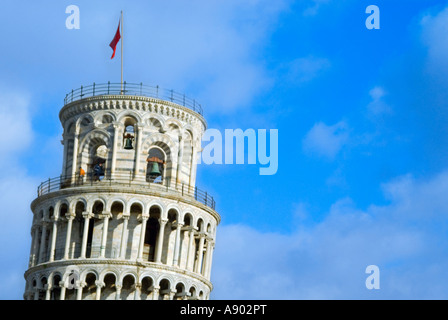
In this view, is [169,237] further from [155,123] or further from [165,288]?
[155,123]

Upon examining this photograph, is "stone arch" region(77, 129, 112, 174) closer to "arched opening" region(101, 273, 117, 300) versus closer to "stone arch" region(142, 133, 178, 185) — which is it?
"stone arch" region(142, 133, 178, 185)

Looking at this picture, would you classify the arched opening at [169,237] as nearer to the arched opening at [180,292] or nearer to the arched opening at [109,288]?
the arched opening at [180,292]

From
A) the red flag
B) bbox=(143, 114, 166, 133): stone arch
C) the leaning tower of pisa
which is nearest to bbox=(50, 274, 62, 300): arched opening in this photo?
the leaning tower of pisa

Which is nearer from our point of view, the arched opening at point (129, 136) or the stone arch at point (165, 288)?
the stone arch at point (165, 288)

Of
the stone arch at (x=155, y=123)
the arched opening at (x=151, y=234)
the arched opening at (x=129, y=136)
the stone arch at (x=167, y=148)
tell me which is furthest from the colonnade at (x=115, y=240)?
the stone arch at (x=155, y=123)

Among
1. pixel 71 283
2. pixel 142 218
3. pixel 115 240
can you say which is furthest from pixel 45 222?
pixel 142 218

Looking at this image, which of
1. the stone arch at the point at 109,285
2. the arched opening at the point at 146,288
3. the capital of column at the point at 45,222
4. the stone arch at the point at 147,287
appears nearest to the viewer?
the stone arch at the point at 109,285
